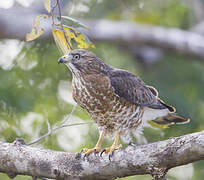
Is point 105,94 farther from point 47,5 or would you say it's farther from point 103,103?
point 47,5

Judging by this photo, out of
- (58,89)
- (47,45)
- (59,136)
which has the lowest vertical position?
(59,136)

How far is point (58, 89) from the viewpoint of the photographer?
279 inches

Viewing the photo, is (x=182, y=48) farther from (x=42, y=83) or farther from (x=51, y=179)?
(x=51, y=179)

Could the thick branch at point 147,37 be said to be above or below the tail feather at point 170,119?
above

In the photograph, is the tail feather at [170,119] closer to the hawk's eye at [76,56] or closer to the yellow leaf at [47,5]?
the hawk's eye at [76,56]

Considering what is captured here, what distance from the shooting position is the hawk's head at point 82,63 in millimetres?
4484

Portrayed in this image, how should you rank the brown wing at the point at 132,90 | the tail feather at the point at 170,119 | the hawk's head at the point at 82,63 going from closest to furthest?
the hawk's head at the point at 82,63, the brown wing at the point at 132,90, the tail feather at the point at 170,119

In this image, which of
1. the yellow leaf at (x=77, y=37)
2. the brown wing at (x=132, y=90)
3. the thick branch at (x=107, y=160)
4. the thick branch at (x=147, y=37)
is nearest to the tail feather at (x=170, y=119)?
the brown wing at (x=132, y=90)

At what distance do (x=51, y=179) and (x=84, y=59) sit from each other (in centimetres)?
132

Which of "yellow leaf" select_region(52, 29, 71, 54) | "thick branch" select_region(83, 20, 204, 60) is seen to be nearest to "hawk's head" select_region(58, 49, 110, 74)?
"yellow leaf" select_region(52, 29, 71, 54)

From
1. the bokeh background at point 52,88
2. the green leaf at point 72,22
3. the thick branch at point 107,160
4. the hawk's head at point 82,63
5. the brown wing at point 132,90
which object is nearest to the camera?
the thick branch at point 107,160

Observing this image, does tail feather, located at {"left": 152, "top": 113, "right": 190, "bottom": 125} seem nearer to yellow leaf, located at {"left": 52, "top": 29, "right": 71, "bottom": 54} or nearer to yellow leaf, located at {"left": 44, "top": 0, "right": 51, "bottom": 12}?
yellow leaf, located at {"left": 52, "top": 29, "right": 71, "bottom": 54}

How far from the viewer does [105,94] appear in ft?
14.8

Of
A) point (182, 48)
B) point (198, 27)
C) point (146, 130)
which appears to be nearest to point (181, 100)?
point (146, 130)
